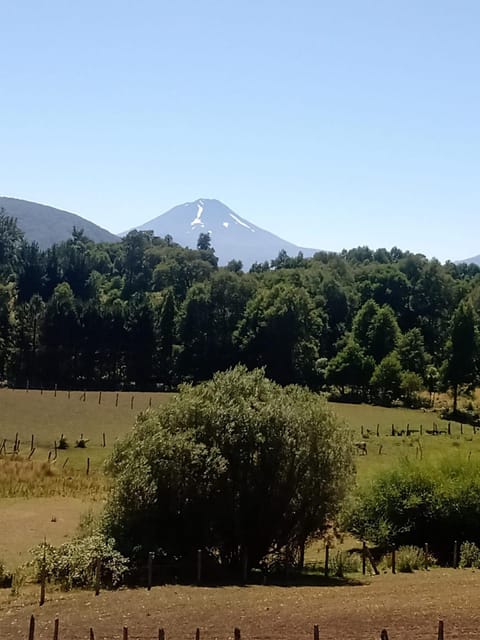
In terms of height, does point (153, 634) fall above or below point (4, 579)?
above

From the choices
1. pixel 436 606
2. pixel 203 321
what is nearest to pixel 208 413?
pixel 436 606

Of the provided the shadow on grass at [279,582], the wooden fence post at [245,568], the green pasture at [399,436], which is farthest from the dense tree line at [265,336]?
the wooden fence post at [245,568]

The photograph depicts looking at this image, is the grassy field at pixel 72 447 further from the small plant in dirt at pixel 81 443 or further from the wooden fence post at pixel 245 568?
the wooden fence post at pixel 245 568

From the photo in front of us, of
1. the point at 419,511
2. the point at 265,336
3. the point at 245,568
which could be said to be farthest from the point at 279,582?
the point at 265,336

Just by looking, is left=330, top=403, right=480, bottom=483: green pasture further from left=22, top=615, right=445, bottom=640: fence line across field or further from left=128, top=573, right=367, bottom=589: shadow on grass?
left=22, top=615, right=445, bottom=640: fence line across field

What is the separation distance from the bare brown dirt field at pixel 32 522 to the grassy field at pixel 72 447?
4 centimetres

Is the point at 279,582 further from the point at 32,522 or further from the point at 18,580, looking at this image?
the point at 32,522

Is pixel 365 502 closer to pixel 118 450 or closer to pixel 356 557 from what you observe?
pixel 356 557

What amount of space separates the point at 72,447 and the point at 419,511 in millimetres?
31558

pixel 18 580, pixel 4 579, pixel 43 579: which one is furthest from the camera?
pixel 4 579

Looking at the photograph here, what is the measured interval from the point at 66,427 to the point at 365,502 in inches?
1452

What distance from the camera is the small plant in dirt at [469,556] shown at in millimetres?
32750

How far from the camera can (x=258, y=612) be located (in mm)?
22203

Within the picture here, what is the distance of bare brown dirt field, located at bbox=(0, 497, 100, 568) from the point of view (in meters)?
31.9
